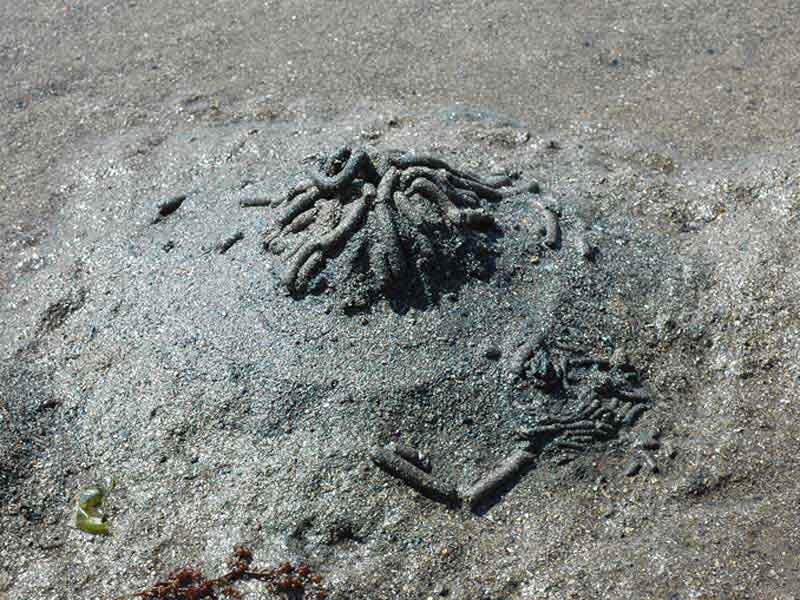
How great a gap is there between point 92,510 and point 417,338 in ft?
5.37

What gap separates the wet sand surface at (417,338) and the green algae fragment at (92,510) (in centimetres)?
5

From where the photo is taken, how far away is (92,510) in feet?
13.4

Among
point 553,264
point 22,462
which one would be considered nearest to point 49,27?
point 22,462

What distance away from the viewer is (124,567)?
3857mm

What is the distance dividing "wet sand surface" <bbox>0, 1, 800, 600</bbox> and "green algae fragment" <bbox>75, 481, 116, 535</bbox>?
54 mm

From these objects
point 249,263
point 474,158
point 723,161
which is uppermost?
point 249,263

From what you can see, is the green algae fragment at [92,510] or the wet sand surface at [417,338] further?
the green algae fragment at [92,510]

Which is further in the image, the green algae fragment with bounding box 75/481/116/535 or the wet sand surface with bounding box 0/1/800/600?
the green algae fragment with bounding box 75/481/116/535

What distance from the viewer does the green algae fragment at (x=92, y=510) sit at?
4.02 metres

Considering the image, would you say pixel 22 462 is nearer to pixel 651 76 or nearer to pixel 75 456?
pixel 75 456

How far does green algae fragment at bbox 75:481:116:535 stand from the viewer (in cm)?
402

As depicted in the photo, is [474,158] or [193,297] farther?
[474,158]

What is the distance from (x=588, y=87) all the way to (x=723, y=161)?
49.9 inches

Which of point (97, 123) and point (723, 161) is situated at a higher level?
point (97, 123)
